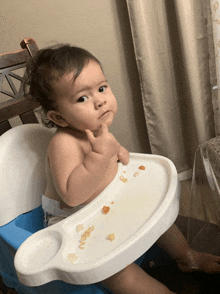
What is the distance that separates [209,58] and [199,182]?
581mm

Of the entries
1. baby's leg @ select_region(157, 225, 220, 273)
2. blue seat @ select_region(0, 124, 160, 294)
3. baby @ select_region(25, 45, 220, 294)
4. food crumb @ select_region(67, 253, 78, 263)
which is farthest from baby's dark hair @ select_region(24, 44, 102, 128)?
baby's leg @ select_region(157, 225, 220, 273)

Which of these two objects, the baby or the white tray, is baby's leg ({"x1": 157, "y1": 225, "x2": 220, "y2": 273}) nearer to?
the baby

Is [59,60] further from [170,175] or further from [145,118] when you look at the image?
[145,118]

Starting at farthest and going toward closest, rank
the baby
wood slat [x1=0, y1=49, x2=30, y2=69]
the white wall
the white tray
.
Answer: the white wall → wood slat [x1=0, y1=49, x2=30, y2=69] → the baby → the white tray

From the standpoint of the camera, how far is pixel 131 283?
0.47 meters

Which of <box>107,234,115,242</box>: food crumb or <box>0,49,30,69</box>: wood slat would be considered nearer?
<box>107,234,115,242</box>: food crumb

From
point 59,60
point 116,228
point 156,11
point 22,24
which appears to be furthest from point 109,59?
point 116,228

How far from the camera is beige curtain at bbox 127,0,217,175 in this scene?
0.87 meters

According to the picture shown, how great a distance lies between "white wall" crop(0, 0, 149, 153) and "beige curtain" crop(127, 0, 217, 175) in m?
0.09

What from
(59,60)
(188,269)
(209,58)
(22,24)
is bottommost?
(188,269)

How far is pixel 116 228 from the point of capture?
46cm

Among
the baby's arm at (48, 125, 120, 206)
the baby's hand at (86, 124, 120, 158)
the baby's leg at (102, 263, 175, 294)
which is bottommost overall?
the baby's leg at (102, 263, 175, 294)

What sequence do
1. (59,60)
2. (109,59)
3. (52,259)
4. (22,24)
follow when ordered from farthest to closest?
(109,59) < (22,24) < (59,60) < (52,259)

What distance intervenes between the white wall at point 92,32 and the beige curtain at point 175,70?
0.09 m
